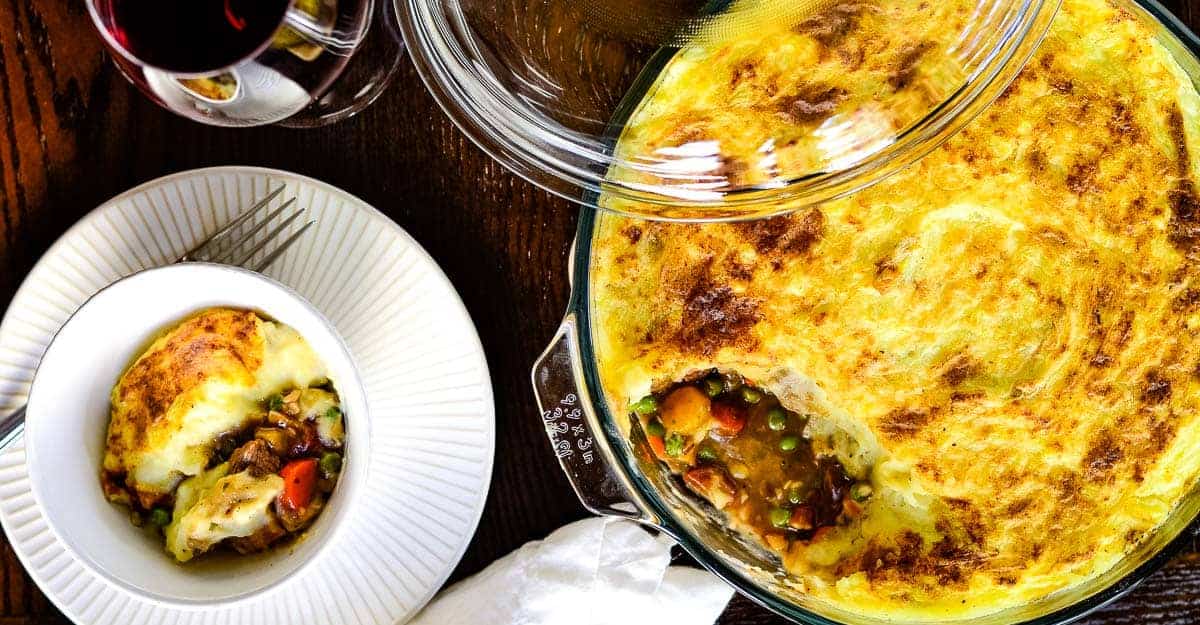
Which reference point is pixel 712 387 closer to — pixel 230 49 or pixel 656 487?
pixel 656 487

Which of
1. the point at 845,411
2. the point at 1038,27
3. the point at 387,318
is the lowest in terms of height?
the point at 387,318

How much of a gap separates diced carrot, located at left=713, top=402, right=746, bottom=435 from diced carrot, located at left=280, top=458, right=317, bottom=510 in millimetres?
932

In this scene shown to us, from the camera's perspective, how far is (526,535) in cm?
257

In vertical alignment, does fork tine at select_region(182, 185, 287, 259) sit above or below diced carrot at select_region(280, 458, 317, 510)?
above

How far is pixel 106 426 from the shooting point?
2.23 meters

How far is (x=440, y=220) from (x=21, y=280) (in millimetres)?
1040

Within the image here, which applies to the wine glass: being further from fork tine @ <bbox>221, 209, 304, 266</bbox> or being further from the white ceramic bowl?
the white ceramic bowl

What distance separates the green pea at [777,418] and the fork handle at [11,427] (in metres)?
1.70

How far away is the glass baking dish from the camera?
2.21 meters

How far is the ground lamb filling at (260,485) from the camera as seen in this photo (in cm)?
216

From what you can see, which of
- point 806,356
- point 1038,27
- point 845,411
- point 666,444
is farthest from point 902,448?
point 1038,27

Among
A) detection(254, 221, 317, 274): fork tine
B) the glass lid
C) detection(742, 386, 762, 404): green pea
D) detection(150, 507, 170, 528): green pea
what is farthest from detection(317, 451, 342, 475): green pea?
detection(742, 386, 762, 404): green pea

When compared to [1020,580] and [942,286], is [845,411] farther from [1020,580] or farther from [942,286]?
[1020,580]

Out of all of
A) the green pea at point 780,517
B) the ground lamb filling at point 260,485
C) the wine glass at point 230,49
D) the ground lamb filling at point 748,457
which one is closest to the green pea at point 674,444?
the ground lamb filling at point 748,457
